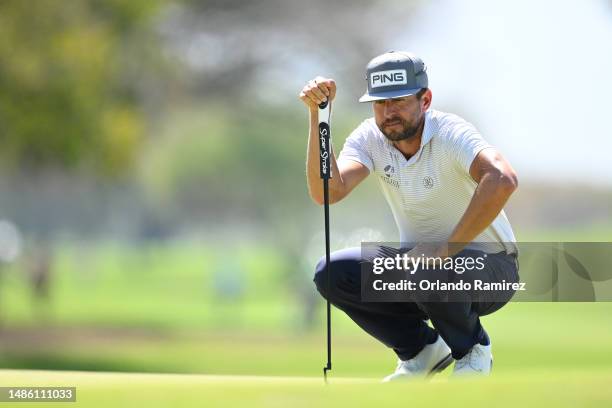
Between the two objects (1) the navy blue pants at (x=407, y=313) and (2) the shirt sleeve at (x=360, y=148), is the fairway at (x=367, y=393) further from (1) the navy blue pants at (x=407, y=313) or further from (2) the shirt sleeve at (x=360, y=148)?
(2) the shirt sleeve at (x=360, y=148)

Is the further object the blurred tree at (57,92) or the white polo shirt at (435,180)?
the blurred tree at (57,92)

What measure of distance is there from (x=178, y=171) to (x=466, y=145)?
2967 cm

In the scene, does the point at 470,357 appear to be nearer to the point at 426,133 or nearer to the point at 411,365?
the point at 411,365

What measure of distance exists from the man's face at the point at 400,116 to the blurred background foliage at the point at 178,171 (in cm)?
929

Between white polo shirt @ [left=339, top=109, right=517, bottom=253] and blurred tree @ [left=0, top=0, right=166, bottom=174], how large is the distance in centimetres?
1318

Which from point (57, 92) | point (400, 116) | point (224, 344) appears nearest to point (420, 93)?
point (400, 116)

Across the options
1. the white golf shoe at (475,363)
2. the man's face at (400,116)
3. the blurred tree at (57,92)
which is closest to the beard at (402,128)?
the man's face at (400,116)

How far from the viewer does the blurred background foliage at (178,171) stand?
19234 mm

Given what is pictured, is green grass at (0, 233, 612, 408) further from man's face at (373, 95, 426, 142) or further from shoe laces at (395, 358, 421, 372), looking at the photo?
man's face at (373, 95, 426, 142)

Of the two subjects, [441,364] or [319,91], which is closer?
[319,91]

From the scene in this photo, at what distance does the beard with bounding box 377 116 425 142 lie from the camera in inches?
229

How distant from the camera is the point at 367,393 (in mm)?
4535

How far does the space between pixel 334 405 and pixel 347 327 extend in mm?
28246

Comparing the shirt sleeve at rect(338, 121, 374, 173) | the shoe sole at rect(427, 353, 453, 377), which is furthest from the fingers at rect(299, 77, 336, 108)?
the shoe sole at rect(427, 353, 453, 377)
